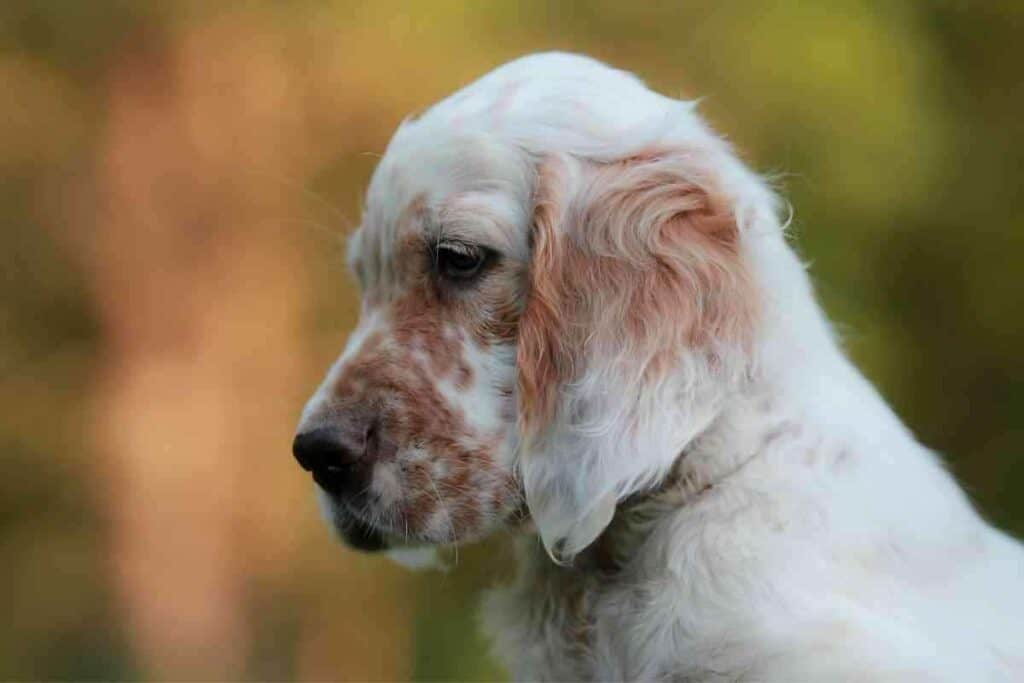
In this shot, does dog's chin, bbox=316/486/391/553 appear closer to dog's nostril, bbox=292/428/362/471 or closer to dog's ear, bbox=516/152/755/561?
dog's nostril, bbox=292/428/362/471

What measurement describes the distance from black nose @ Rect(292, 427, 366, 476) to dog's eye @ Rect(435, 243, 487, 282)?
33cm

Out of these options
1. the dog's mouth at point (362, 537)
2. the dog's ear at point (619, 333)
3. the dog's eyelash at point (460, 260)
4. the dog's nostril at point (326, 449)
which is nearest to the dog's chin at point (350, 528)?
the dog's mouth at point (362, 537)

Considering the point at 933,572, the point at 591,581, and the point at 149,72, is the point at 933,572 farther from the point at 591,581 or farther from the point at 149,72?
the point at 149,72

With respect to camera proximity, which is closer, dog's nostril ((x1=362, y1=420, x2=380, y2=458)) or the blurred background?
dog's nostril ((x1=362, y1=420, x2=380, y2=458))

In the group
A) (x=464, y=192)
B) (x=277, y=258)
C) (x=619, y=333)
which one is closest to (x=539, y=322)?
(x=619, y=333)

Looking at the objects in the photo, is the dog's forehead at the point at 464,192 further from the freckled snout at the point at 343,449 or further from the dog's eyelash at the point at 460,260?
the freckled snout at the point at 343,449

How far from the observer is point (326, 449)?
7.02ft

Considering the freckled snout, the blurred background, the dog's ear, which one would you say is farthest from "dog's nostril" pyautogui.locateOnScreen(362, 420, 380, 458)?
the blurred background

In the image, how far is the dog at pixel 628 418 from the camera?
201 cm

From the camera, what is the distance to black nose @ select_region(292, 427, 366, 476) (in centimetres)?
213

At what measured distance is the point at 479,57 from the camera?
5.63m

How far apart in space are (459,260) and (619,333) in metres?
0.31

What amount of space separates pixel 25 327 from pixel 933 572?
506 centimetres

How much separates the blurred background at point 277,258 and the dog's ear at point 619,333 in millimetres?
3420
